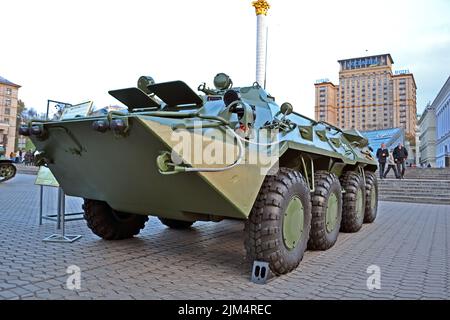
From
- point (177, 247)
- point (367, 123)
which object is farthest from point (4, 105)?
point (367, 123)

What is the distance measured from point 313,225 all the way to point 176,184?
78.3 inches

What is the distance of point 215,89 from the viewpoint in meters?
4.64

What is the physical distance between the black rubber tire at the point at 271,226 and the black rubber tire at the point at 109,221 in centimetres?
214

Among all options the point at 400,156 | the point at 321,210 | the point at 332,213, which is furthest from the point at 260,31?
the point at 321,210

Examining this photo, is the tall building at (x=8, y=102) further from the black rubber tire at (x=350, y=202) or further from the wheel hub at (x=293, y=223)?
the wheel hub at (x=293, y=223)

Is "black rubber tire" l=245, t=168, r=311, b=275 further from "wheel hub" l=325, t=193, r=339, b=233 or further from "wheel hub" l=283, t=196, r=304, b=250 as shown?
"wheel hub" l=325, t=193, r=339, b=233

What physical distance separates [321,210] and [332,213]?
518 mm

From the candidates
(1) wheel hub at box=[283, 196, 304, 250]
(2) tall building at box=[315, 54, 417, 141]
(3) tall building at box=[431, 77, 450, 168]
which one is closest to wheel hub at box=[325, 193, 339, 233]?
(1) wheel hub at box=[283, 196, 304, 250]

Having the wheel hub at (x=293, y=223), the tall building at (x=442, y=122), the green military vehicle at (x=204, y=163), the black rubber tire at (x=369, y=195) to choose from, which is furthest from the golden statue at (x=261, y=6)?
the tall building at (x=442, y=122)

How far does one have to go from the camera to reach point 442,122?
2350 inches

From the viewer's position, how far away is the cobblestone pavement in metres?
3.16

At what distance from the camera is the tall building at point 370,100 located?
84.2 m

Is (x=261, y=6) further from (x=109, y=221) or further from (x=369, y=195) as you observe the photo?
(x=109, y=221)
